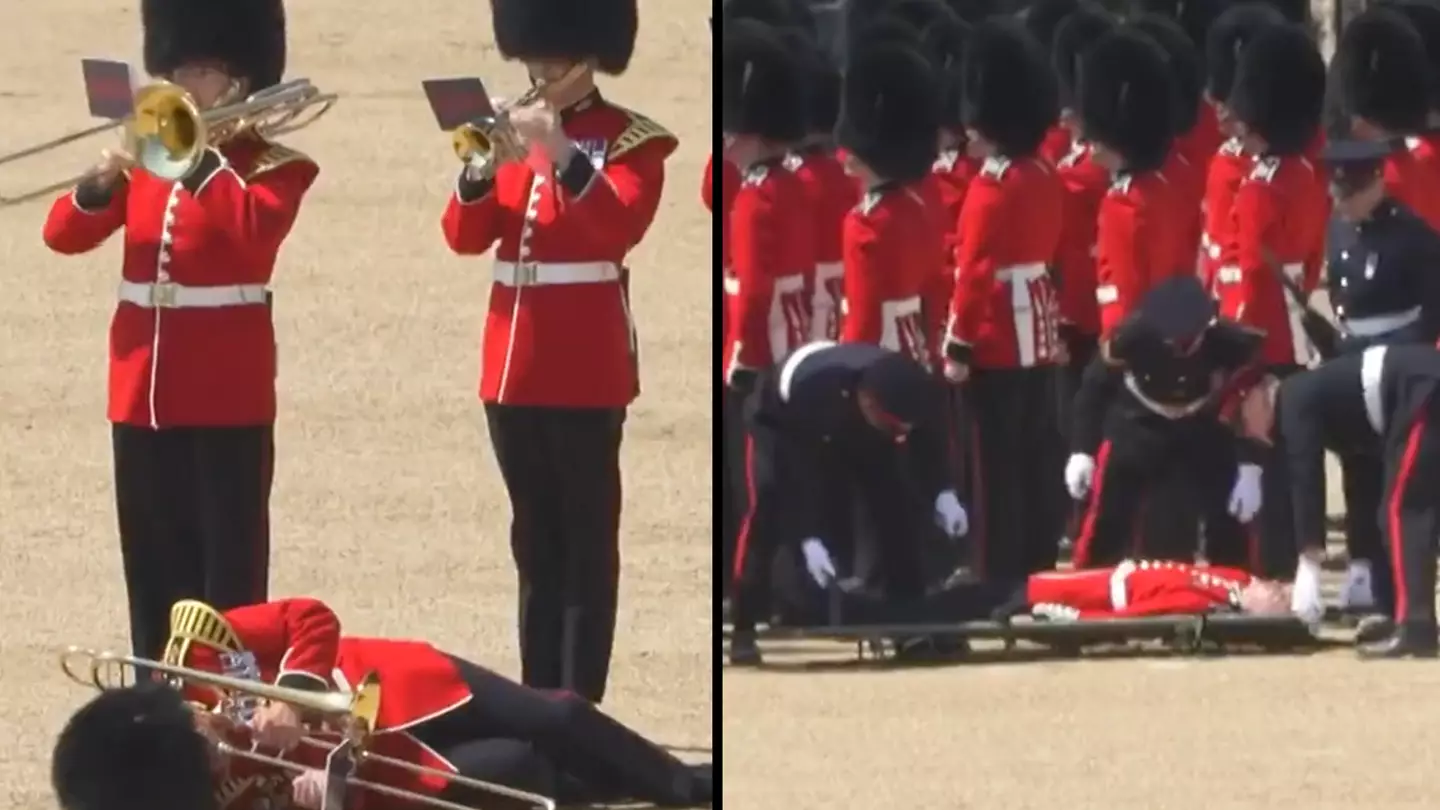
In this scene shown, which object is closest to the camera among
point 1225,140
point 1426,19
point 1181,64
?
point 1225,140

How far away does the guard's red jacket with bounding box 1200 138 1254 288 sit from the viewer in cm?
818

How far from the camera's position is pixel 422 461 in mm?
9133

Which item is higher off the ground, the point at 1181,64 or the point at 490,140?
the point at 1181,64

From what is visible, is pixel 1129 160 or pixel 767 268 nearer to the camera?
pixel 767 268

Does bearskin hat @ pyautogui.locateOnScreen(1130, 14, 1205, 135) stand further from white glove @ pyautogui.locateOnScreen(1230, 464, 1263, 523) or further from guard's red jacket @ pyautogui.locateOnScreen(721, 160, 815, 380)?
white glove @ pyautogui.locateOnScreen(1230, 464, 1263, 523)

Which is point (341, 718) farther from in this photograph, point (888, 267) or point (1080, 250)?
point (1080, 250)

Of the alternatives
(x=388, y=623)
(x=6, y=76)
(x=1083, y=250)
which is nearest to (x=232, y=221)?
(x=388, y=623)

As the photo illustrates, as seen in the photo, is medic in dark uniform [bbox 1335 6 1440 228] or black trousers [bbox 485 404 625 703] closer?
black trousers [bbox 485 404 625 703]

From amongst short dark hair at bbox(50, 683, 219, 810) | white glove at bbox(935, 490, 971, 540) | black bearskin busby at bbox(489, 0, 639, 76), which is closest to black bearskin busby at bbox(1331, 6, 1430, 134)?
white glove at bbox(935, 490, 971, 540)

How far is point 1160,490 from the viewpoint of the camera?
765cm

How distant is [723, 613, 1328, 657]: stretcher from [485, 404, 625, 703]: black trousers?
1.14 m

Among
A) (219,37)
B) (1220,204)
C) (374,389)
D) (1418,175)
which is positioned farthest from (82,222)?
(374,389)

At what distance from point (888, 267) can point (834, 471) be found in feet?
1.27

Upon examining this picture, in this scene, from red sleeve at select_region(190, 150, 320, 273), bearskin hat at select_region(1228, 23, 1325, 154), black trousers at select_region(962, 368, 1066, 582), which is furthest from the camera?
bearskin hat at select_region(1228, 23, 1325, 154)
